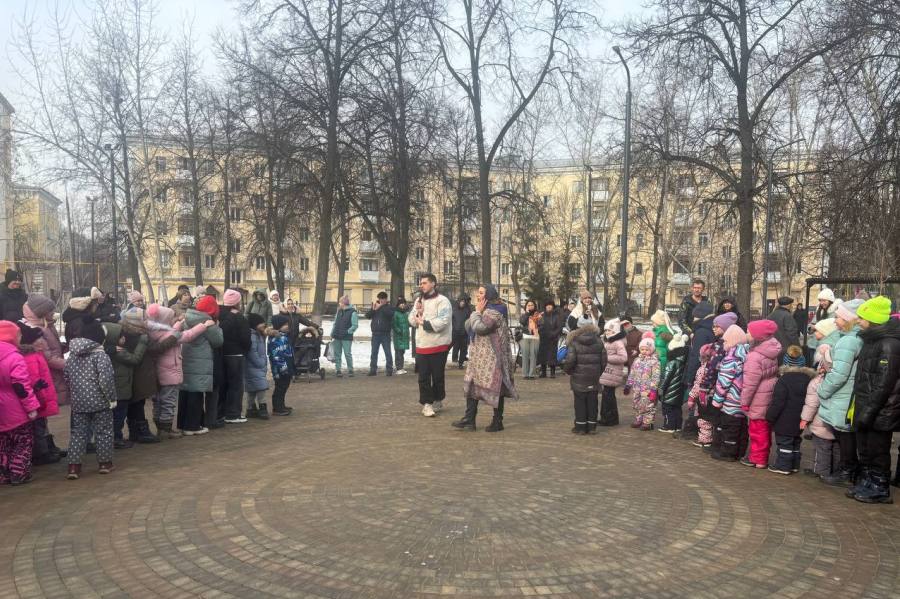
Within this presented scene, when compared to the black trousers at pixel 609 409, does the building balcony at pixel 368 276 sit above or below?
above

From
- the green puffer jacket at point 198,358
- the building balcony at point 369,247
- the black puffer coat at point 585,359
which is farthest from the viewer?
the building balcony at point 369,247

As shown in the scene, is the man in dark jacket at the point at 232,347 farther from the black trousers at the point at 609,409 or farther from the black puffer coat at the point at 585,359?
the black trousers at the point at 609,409

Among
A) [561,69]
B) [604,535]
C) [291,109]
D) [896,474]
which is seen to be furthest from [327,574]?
[561,69]

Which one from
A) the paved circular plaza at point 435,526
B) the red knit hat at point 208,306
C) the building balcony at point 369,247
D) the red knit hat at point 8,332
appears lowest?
the paved circular plaza at point 435,526

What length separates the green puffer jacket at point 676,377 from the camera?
31.3 feet

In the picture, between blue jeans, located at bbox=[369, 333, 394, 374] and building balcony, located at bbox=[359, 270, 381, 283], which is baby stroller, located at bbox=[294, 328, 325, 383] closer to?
blue jeans, located at bbox=[369, 333, 394, 374]

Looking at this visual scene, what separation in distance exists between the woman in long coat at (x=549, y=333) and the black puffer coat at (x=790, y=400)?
9087mm

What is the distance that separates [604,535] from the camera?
523 centimetres

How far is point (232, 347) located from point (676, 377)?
6.47 metres

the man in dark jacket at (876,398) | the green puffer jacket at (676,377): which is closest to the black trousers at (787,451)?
the man in dark jacket at (876,398)

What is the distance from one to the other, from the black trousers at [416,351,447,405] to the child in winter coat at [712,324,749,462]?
13.6 feet

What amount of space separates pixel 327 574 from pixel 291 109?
17.1m

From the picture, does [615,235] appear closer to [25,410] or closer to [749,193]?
[749,193]

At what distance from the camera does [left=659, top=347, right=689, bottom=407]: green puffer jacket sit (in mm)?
9531
